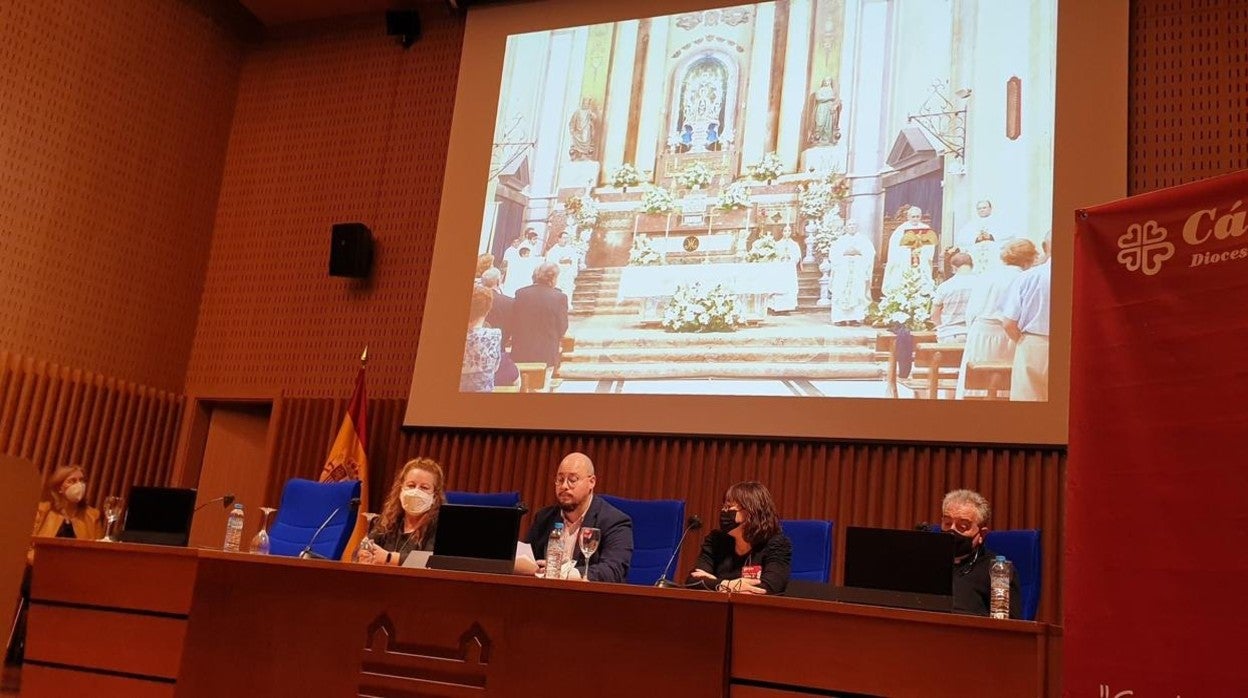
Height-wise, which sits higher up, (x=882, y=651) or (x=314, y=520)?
(x=314, y=520)

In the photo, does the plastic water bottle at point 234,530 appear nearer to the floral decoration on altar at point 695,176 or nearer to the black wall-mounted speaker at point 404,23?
the floral decoration on altar at point 695,176

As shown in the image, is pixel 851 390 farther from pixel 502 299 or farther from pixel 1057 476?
pixel 502 299

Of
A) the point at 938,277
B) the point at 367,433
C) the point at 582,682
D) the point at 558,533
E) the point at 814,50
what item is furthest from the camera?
the point at 367,433

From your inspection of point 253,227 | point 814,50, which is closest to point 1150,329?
point 814,50

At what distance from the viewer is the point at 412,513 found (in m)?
4.80

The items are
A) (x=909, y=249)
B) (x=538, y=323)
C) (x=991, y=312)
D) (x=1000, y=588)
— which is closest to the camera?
(x=1000, y=588)

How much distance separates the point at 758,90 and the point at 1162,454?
528cm

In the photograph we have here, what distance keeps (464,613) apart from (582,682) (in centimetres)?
45

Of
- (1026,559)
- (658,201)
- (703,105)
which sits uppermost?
(703,105)

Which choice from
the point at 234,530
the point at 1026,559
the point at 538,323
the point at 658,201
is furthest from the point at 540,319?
the point at 1026,559

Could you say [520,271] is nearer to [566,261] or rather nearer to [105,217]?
[566,261]

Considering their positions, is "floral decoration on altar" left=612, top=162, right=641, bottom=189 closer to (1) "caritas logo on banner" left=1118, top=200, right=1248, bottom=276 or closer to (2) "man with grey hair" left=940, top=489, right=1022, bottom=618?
(2) "man with grey hair" left=940, top=489, right=1022, bottom=618

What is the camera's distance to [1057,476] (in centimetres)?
583

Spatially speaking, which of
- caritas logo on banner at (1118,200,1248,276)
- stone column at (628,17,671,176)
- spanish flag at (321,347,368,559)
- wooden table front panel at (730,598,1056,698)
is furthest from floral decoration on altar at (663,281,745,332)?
caritas logo on banner at (1118,200,1248,276)
